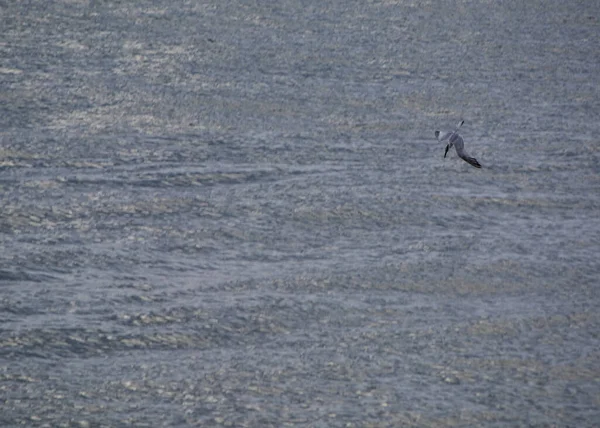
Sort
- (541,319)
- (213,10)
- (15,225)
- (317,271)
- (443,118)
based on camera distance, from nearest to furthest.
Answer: (541,319), (317,271), (15,225), (443,118), (213,10)

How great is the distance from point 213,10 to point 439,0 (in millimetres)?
1596

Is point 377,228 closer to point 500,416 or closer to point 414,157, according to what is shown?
point 414,157

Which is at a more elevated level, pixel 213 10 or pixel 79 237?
pixel 213 10

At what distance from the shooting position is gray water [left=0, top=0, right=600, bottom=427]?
2.70m

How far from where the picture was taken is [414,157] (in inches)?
171

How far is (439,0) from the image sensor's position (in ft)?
23.9

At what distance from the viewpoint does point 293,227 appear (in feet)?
12.2

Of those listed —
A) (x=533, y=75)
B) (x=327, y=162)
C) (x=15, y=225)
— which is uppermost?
(x=533, y=75)

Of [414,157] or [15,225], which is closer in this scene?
[15,225]

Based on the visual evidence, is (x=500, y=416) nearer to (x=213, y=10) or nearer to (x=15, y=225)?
(x=15, y=225)

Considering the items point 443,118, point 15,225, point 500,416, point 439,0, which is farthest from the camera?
point 439,0

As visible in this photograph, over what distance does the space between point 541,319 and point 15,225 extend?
1720mm

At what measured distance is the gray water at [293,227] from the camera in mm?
2697

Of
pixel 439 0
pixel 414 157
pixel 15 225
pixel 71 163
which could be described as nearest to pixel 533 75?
pixel 414 157
